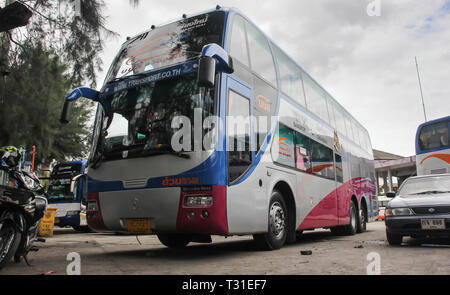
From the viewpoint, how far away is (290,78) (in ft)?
27.8

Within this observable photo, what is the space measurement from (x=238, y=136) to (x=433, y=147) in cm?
→ 1132

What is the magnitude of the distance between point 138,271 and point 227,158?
1.95m

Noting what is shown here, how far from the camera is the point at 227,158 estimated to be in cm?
557

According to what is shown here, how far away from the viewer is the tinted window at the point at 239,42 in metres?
6.22

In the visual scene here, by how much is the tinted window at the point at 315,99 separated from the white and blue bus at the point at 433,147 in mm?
5927

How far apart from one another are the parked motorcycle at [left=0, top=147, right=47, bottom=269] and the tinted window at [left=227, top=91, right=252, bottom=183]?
283 centimetres

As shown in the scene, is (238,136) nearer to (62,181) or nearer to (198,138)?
(198,138)

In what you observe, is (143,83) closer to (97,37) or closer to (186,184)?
(186,184)

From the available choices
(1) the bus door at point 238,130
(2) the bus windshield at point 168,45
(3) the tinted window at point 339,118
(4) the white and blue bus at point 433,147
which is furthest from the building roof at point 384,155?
(2) the bus windshield at point 168,45

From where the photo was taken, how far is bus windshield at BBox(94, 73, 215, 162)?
5617 mm

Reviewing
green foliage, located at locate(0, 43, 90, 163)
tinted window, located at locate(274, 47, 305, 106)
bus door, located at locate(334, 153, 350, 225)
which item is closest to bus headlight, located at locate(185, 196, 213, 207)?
tinted window, located at locate(274, 47, 305, 106)

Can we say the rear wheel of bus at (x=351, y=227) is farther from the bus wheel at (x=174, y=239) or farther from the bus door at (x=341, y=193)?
the bus wheel at (x=174, y=239)
